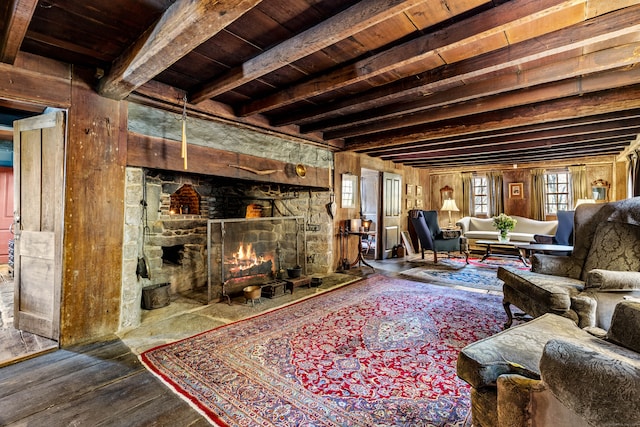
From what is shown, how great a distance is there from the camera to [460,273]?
4973 mm

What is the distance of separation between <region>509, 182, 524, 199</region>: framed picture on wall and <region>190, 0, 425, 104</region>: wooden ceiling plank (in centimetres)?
761

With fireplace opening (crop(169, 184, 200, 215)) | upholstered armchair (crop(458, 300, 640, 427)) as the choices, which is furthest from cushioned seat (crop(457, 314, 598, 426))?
fireplace opening (crop(169, 184, 200, 215))

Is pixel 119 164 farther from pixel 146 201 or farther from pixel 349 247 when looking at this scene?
pixel 349 247

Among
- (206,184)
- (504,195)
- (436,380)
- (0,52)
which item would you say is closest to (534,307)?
(436,380)

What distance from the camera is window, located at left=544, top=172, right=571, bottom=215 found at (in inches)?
281

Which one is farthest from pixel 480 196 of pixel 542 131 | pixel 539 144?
pixel 542 131

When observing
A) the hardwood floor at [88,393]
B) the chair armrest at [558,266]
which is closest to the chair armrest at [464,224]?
the chair armrest at [558,266]

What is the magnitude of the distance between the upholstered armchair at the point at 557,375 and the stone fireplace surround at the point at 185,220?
→ 2.67 meters

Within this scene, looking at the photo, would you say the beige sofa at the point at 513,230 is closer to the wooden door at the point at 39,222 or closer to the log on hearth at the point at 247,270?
the log on hearth at the point at 247,270

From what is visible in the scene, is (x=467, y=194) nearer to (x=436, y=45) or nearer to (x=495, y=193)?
(x=495, y=193)

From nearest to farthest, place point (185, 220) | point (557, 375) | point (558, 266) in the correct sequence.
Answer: point (557, 375)
point (558, 266)
point (185, 220)

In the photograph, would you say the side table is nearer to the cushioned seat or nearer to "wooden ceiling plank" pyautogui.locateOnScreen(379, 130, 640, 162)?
"wooden ceiling plank" pyautogui.locateOnScreen(379, 130, 640, 162)

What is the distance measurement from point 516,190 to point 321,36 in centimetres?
769

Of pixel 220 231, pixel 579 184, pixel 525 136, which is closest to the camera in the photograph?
pixel 220 231
